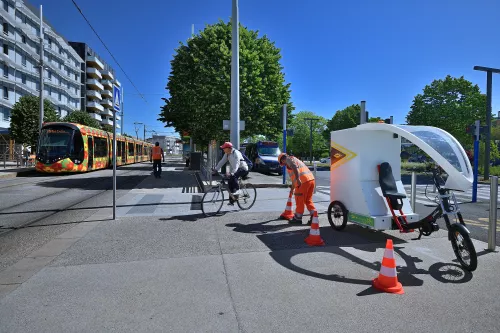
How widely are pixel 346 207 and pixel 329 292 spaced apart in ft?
9.11

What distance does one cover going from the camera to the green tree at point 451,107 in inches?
1262

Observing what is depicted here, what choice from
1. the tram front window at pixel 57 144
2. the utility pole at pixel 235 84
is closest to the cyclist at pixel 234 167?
the utility pole at pixel 235 84

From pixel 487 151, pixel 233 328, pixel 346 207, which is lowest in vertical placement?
pixel 233 328

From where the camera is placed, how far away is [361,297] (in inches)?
128

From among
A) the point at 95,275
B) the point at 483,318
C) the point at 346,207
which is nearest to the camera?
the point at 483,318

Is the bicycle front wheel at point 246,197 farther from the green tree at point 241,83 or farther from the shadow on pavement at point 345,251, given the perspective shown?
the green tree at point 241,83

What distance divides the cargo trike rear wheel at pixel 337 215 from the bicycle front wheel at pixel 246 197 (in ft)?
8.28

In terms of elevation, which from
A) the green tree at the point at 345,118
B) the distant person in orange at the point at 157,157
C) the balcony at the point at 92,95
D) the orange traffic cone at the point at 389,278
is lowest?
the orange traffic cone at the point at 389,278

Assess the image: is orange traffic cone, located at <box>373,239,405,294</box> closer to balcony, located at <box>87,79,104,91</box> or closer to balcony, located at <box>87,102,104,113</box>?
balcony, located at <box>87,102,104,113</box>

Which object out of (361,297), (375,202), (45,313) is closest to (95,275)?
(45,313)

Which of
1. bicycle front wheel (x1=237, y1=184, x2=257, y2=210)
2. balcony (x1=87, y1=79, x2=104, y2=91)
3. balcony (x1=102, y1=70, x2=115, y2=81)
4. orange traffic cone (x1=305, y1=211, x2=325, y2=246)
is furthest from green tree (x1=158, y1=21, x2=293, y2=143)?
balcony (x1=102, y1=70, x2=115, y2=81)

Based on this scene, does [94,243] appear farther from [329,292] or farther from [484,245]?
[484,245]

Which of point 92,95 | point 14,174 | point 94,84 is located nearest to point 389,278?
point 14,174

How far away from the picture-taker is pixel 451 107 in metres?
33.2
